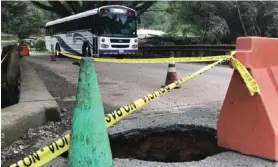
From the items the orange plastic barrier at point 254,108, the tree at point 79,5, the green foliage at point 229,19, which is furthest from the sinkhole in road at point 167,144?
the tree at point 79,5

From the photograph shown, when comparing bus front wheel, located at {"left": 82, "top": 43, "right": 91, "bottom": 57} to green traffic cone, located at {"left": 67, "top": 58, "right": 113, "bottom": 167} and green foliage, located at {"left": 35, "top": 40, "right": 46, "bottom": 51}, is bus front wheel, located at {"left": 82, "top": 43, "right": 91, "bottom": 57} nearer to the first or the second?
green traffic cone, located at {"left": 67, "top": 58, "right": 113, "bottom": 167}

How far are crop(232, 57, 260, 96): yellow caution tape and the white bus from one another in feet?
60.1

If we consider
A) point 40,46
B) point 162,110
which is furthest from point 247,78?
point 40,46

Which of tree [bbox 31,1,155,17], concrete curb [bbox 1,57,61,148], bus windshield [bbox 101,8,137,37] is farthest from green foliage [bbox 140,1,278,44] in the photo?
concrete curb [bbox 1,57,61,148]

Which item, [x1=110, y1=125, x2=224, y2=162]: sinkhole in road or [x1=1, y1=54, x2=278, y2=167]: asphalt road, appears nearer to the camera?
[x1=1, y1=54, x2=278, y2=167]: asphalt road

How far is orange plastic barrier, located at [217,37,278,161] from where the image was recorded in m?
3.33

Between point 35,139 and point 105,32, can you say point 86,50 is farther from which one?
point 35,139

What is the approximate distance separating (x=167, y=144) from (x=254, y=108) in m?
1.15

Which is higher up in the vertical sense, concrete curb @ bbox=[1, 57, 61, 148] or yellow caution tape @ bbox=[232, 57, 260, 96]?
yellow caution tape @ bbox=[232, 57, 260, 96]

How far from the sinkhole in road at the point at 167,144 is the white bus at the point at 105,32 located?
17.5 m

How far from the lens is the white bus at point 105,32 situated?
70.7ft

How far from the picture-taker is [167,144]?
420cm

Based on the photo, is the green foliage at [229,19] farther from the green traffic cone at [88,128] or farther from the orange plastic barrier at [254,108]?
the green traffic cone at [88,128]

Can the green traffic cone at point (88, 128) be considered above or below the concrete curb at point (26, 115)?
above
